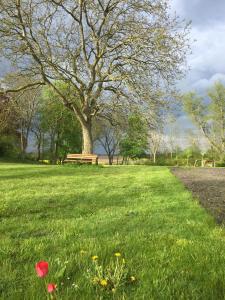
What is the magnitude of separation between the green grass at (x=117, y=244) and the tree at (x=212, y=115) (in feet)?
198

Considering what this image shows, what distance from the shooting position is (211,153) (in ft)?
234

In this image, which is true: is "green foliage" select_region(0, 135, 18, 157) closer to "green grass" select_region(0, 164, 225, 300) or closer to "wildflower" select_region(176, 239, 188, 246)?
"green grass" select_region(0, 164, 225, 300)

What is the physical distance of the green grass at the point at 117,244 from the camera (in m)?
2.88

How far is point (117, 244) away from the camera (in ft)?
13.7

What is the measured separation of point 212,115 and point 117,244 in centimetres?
6528

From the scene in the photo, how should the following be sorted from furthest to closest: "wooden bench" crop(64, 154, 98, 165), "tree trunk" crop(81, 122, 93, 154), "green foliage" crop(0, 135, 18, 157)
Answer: "green foliage" crop(0, 135, 18, 157)
"tree trunk" crop(81, 122, 93, 154)
"wooden bench" crop(64, 154, 98, 165)

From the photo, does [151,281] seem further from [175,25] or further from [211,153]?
[211,153]

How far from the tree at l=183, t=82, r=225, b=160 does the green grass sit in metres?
60.3

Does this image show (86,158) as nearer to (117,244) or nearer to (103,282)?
(117,244)

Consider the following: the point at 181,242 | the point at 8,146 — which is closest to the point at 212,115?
the point at 8,146

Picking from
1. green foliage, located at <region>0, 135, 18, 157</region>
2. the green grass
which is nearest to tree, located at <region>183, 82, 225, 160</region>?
green foliage, located at <region>0, 135, 18, 157</region>

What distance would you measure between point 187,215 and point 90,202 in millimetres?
2417

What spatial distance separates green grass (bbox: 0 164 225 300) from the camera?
9.46 feet

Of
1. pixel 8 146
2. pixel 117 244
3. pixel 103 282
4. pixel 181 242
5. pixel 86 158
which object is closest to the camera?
pixel 103 282
